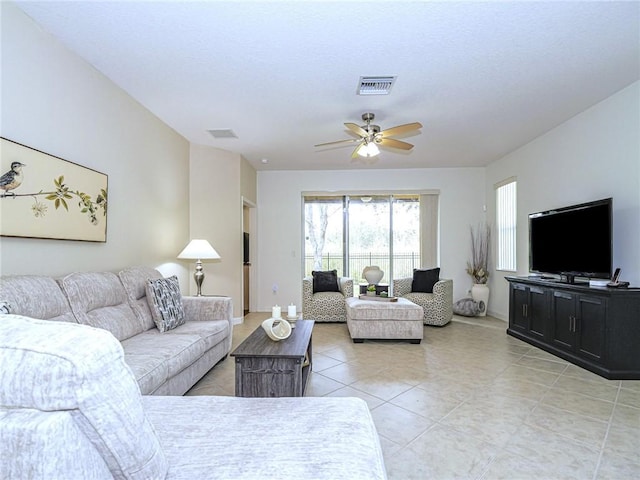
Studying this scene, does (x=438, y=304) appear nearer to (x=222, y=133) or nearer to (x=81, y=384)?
(x=222, y=133)

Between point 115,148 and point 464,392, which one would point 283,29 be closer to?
point 115,148

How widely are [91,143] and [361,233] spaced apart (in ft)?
15.4

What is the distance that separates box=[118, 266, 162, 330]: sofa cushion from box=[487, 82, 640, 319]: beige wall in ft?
14.5

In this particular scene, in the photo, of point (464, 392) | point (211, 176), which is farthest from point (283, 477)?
point (211, 176)

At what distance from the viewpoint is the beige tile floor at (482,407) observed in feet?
6.20

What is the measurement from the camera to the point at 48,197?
2531mm

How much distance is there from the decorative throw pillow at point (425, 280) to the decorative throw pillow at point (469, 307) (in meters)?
0.83

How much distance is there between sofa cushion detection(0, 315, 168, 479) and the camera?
62cm

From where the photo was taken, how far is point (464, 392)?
281cm

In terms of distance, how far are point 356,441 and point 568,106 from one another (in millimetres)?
4211

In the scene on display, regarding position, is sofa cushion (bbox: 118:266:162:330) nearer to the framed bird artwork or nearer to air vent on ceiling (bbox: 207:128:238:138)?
the framed bird artwork

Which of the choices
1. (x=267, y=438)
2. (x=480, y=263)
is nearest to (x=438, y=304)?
(x=480, y=263)

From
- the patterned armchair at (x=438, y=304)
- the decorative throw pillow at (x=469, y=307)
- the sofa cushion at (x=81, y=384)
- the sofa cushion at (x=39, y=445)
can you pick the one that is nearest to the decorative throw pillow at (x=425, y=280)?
the patterned armchair at (x=438, y=304)

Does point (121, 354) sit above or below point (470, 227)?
below
